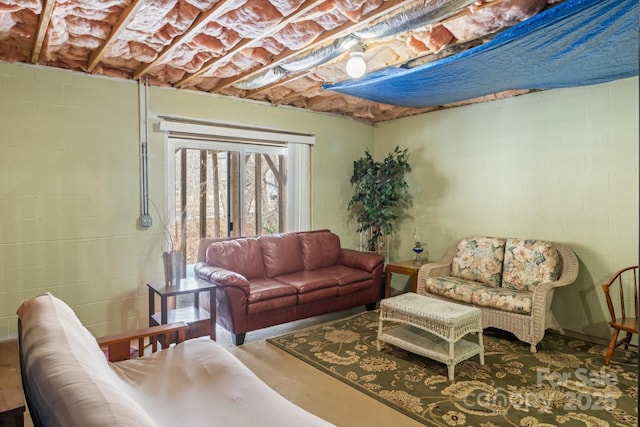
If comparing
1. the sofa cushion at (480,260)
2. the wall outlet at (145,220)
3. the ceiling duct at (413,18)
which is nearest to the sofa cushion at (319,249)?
the sofa cushion at (480,260)

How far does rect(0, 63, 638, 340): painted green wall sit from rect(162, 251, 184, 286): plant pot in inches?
22.3

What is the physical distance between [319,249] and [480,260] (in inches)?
68.0

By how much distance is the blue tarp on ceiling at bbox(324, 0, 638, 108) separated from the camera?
6.87ft

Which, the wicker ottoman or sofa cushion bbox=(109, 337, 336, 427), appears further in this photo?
the wicker ottoman

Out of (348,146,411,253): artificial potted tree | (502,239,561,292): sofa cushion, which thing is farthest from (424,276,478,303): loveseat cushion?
(348,146,411,253): artificial potted tree

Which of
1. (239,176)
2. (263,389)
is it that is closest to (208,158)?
(239,176)

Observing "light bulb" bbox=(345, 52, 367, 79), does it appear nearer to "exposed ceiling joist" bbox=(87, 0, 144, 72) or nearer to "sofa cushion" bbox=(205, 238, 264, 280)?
"exposed ceiling joist" bbox=(87, 0, 144, 72)

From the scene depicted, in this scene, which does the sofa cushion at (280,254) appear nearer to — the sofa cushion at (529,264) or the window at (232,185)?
the window at (232,185)

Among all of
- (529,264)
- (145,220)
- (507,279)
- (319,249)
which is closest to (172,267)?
(145,220)

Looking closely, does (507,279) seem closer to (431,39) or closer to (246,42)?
(431,39)

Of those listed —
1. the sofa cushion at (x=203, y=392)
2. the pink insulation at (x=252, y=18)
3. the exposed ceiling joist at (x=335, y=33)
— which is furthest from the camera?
the pink insulation at (x=252, y=18)

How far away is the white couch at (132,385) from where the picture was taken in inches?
42.5

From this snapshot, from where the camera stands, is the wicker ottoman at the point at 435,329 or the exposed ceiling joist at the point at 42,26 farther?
the wicker ottoman at the point at 435,329

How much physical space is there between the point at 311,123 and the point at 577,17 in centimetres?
328
